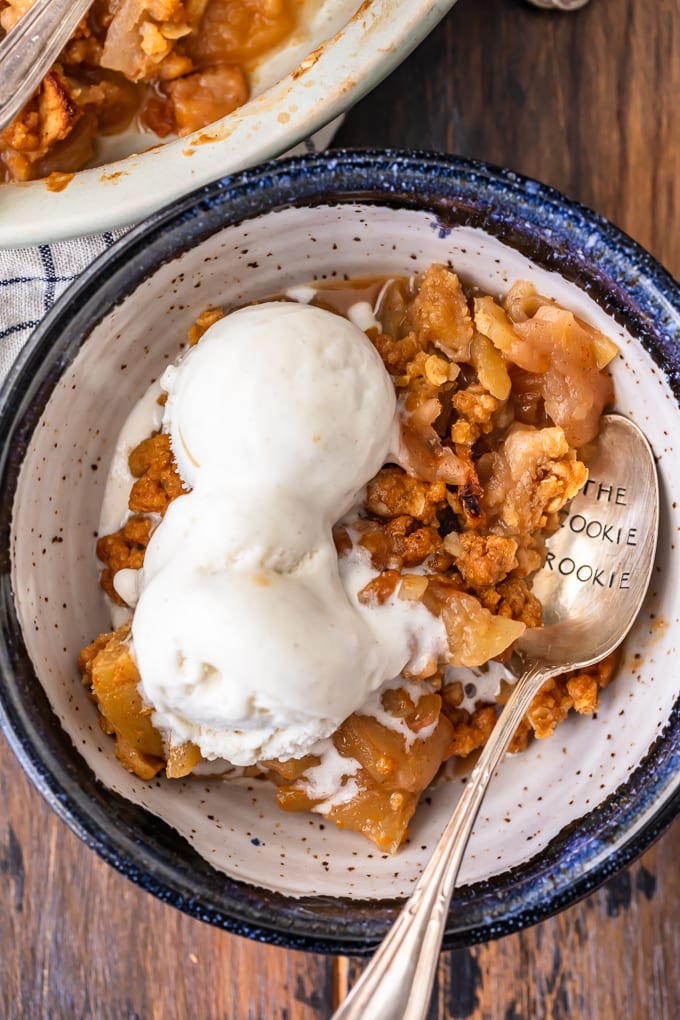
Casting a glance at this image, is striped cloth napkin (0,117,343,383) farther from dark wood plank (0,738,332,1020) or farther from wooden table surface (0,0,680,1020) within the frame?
dark wood plank (0,738,332,1020)

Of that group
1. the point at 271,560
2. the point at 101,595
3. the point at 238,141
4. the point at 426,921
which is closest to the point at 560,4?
the point at 238,141

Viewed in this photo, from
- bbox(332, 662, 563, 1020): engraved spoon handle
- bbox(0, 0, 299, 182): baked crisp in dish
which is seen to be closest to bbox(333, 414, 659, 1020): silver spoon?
bbox(332, 662, 563, 1020): engraved spoon handle

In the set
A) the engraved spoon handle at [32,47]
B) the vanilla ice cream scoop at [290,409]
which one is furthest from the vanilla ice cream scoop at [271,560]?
the engraved spoon handle at [32,47]

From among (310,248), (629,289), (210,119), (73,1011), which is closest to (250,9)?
(210,119)

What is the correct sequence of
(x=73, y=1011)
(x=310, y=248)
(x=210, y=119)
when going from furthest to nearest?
(x=73, y=1011) < (x=210, y=119) < (x=310, y=248)

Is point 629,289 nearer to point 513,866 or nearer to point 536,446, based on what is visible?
point 536,446

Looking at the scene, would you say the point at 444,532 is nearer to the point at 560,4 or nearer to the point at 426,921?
the point at 426,921

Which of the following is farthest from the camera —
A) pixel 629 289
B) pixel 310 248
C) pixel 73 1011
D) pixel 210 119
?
pixel 73 1011
